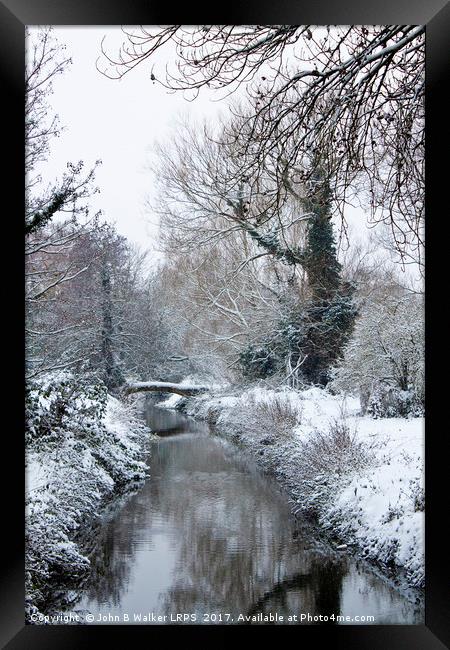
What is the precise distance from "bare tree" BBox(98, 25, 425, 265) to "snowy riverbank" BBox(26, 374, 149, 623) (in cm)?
194

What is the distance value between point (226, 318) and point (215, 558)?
180 centimetres

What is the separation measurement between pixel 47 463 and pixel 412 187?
9.31ft

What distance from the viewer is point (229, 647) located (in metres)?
2.54

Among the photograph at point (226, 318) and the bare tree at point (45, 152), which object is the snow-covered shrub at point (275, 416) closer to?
the photograph at point (226, 318)

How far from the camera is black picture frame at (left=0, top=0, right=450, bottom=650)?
8.14 ft

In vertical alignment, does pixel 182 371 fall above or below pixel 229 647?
above

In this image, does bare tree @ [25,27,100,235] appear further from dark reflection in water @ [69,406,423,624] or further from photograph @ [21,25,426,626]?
dark reflection in water @ [69,406,423,624]

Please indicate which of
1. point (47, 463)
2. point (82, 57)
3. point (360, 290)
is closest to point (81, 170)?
point (82, 57)

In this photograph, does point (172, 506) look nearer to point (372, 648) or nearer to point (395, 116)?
point (372, 648)

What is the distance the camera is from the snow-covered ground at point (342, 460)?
11.9ft

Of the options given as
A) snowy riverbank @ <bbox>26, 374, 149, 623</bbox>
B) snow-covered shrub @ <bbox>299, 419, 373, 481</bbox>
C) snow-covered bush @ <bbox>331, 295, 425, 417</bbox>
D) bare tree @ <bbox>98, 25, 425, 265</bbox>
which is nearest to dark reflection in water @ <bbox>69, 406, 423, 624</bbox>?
snowy riverbank @ <bbox>26, 374, 149, 623</bbox>
